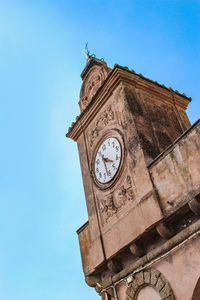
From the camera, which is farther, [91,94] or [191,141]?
[91,94]

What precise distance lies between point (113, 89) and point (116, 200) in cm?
337

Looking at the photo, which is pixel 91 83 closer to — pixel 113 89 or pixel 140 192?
pixel 113 89

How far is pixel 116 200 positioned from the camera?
970cm

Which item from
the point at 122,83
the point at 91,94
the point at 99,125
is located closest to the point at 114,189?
the point at 99,125

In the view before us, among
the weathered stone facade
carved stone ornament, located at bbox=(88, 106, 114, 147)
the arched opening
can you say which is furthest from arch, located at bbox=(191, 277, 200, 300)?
carved stone ornament, located at bbox=(88, 106, 114, 147)

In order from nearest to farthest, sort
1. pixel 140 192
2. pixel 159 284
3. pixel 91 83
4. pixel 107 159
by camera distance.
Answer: pixel 159 284 → pixel 140 192 → pixel 107 159 → pixel 91 83

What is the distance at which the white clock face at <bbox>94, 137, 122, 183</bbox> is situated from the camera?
33.0ft

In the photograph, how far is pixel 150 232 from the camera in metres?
8.20

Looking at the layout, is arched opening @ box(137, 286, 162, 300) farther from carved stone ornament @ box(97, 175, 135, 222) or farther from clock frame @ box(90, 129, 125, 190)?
clock frame @ box(90, 129, 125, 190)

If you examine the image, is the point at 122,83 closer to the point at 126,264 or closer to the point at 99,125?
the point at 99,125

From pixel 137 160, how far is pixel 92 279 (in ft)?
11.8

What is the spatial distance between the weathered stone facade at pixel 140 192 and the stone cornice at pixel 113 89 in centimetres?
3

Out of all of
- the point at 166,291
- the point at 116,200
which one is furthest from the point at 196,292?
the point at 116,200

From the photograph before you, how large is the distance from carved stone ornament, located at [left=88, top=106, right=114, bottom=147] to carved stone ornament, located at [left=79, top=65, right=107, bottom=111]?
137 centimetres
